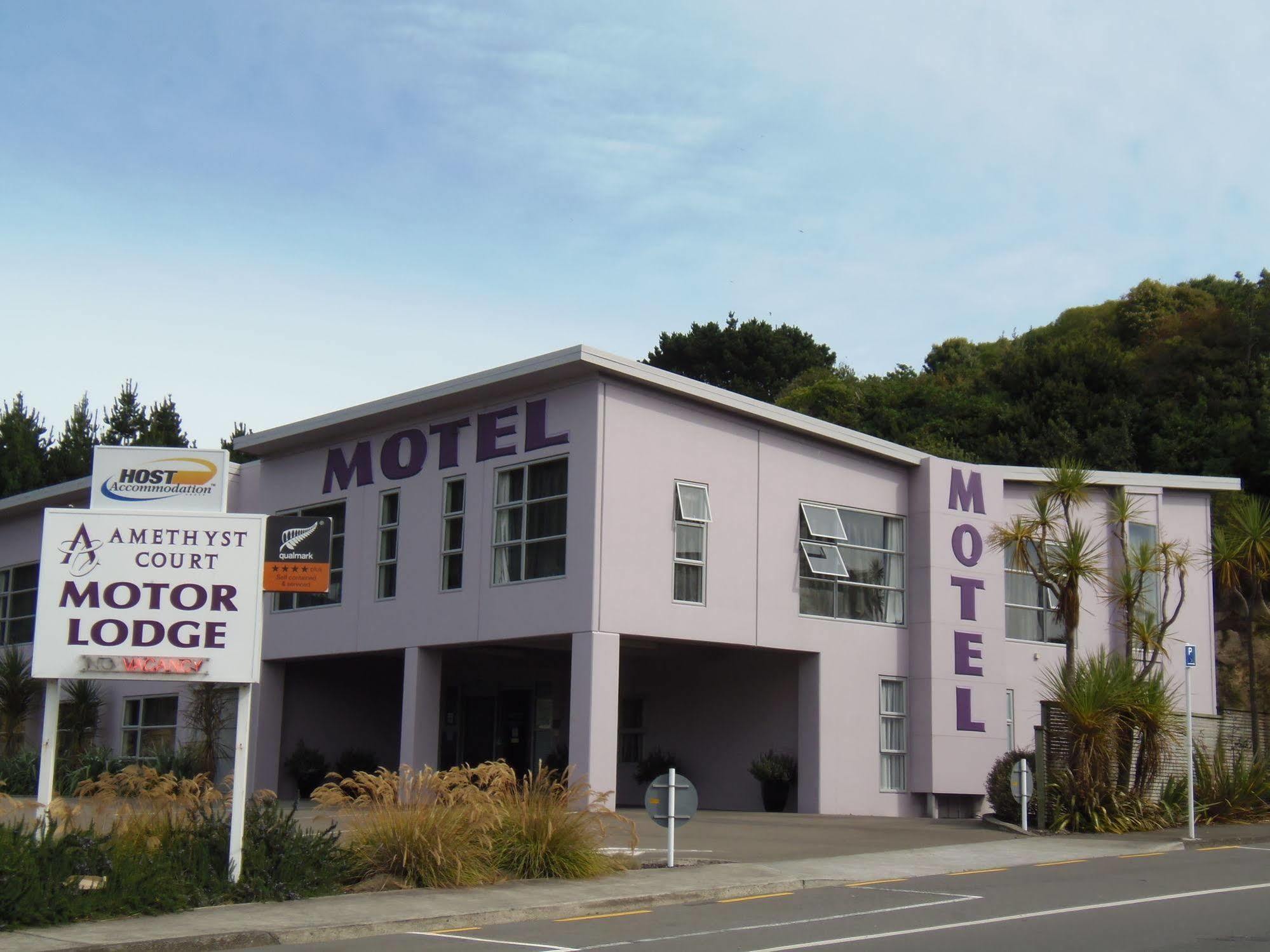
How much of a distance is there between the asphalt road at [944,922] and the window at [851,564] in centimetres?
1069

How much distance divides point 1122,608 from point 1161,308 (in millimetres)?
29841

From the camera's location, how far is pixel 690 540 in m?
23.8

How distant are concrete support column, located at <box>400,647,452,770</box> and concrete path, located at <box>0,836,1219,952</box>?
402 inches

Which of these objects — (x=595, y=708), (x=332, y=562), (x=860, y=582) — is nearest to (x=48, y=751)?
(x=595, y=708)

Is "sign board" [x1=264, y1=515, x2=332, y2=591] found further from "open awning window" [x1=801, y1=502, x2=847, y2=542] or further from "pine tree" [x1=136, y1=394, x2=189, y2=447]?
"pine tree" [x1=136, y1=394, x2=189, y2=447]

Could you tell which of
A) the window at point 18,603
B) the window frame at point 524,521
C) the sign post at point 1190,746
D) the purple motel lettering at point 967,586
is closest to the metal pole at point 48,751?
the window frame at point 524,521

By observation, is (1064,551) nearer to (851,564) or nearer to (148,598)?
(851,564)

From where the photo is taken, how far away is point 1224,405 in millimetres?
44594

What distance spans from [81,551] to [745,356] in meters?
50.6

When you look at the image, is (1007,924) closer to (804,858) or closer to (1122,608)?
(804,858)

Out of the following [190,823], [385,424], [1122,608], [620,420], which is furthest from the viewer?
[1122,608]

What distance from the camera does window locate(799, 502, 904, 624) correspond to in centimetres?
2564

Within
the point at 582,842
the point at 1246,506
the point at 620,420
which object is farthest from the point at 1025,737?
the point at 582,842

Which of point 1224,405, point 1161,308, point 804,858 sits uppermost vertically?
point 1161,308
